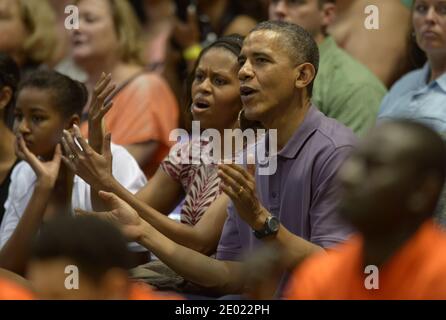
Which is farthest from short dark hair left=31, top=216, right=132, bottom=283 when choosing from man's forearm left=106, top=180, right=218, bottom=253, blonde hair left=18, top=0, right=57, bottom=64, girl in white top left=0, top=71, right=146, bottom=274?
blonde hair left=18, top=0, right=57, bottom=64

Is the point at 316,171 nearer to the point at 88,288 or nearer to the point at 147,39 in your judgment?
the point at 88,288

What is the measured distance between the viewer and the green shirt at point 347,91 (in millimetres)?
4848

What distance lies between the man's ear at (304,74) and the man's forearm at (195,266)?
64 cm

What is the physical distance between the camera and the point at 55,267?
111 inches

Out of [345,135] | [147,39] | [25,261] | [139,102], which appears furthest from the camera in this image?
[147,39]

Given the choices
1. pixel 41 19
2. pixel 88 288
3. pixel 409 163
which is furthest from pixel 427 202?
pixel 41 19

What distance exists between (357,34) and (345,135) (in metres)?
1.70

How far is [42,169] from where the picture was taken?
4469mm

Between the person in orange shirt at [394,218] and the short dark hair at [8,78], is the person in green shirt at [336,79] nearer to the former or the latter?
the short dark hair at [8,78]

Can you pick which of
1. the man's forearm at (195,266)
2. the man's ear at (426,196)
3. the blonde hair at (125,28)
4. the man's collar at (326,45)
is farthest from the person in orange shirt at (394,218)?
the blonde hair at (125,28)

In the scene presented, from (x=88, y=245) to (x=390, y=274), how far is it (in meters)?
0.71

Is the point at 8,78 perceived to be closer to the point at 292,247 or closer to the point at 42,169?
the point at 42,169

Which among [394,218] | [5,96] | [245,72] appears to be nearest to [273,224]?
[245,72]
